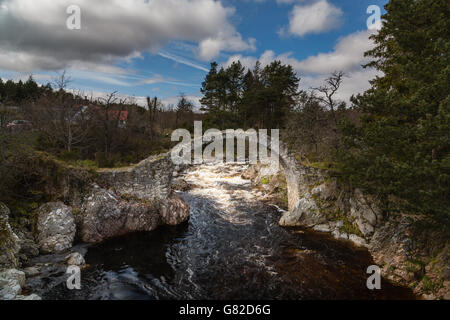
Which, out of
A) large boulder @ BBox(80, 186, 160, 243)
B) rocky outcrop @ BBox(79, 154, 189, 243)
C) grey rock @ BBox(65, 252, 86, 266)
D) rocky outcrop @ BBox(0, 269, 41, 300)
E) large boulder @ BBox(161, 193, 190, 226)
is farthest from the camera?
large boulder @ BBox(161, 193, 190, 226)

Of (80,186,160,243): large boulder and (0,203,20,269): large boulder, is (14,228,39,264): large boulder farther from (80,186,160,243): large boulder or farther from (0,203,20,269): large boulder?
(80,186,160,243): large boulder

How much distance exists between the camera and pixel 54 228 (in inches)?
336

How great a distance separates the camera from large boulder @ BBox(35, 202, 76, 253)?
26.9ft

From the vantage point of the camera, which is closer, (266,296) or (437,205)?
(437,205)

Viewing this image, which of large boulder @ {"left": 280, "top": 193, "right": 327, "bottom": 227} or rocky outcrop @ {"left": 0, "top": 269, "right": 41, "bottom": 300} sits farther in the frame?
large boulder @ {"left": 280, "top": 193, "right": 327, "bottom": 227}

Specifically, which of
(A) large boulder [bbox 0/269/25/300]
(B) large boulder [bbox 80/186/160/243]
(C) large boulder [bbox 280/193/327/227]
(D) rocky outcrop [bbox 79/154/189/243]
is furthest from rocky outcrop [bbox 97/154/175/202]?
(C) large boulder [bbox 280/193/327/227]

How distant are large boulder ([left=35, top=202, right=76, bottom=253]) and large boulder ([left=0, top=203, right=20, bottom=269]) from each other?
1.12 m

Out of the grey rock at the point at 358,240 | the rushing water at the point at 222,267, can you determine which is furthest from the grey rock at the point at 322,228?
the grey rock at the point at 358,240

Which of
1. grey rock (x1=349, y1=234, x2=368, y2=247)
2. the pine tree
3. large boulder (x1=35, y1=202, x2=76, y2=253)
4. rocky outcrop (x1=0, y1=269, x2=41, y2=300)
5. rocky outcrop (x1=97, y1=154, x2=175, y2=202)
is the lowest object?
grey rock (x1=349, y1=234, x2=368, y2=247)
